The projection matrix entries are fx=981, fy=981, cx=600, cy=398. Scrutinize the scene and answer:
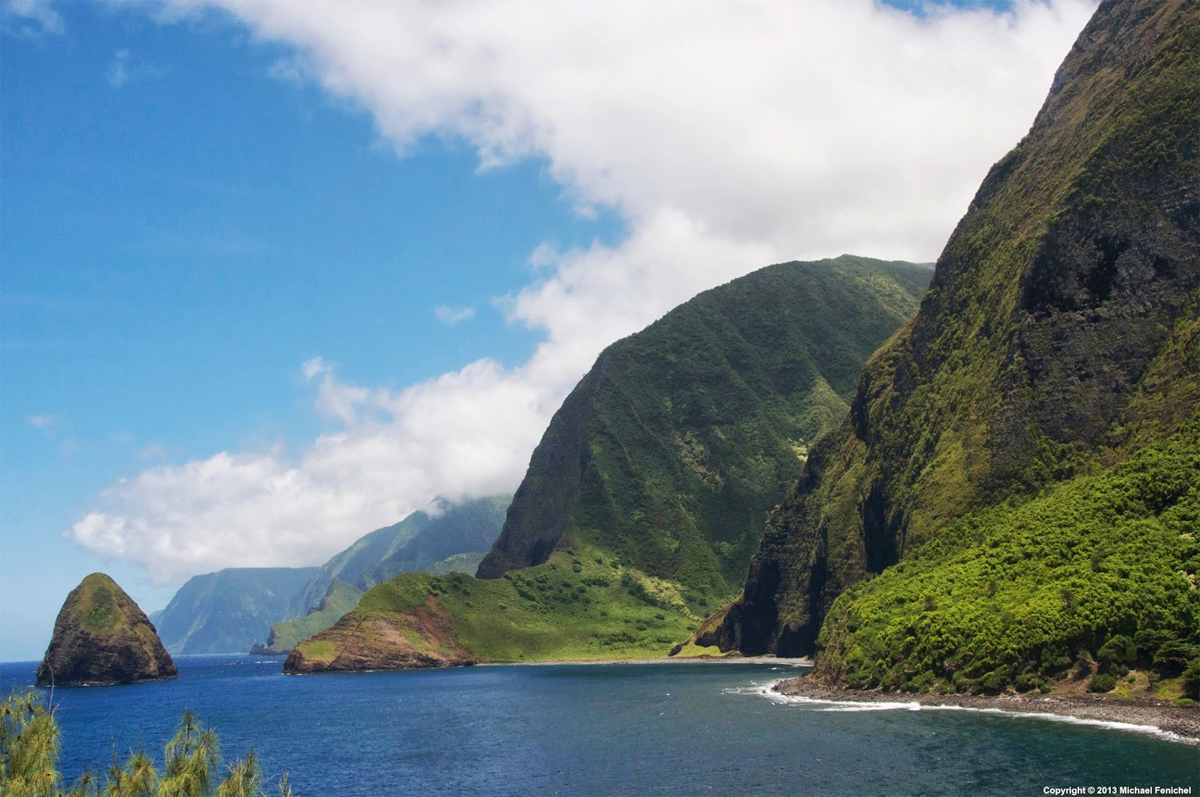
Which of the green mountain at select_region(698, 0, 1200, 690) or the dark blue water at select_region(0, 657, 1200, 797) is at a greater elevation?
the green mountain at select_region(698, 0, 1200, 690)

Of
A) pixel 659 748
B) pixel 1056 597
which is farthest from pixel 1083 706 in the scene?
pixel 659 748

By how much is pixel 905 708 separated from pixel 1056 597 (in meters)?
18.9

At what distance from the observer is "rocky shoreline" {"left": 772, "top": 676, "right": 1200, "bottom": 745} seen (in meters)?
73.9

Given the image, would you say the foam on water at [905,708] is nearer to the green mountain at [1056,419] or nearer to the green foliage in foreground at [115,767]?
the green mountain at [1056,419]

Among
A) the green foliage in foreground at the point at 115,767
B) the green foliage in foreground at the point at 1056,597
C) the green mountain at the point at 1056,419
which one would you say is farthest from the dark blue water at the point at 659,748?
the green foliage in foreground at the point at 115,767

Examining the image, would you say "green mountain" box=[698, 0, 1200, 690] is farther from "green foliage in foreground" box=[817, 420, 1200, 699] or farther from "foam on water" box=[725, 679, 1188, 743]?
"foam on water" box=[725, 679, 1188, 743]

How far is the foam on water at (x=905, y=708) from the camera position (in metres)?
74.6

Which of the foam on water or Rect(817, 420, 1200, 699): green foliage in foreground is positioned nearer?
the foam on water

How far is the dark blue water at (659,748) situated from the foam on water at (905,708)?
1.47m

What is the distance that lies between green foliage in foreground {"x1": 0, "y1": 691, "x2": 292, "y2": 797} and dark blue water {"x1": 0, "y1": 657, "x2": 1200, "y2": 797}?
34.8 metres

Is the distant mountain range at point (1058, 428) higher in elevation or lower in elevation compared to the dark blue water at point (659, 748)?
higher

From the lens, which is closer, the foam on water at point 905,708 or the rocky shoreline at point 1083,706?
the rocky shoreline at point 1083,706

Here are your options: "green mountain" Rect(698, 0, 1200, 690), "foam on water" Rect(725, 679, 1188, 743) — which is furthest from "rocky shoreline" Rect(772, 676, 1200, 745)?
"green mountain" Rect(698, 0, 1200, 690)

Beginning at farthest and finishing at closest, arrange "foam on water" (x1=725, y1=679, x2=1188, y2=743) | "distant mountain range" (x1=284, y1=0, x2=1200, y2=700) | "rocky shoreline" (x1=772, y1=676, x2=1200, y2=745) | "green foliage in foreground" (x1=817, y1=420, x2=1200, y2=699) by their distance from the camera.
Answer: "distant mountain range" (x1=284, y1=0, x2=1200, y2=700), "green foliage in foreground" (x1=817, y1=420, x2=1200, y2=699), "foam on water" (x1=725, y1=679, x2=1188, y2=743), "rocky shoreline" (x1=772, y1=676, x2=1200, y2=745)
